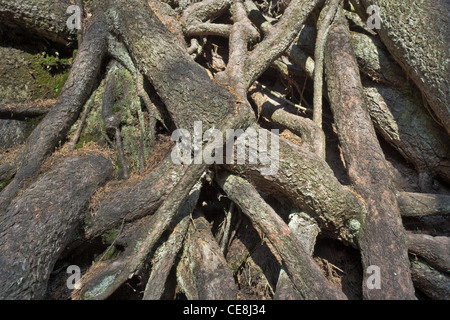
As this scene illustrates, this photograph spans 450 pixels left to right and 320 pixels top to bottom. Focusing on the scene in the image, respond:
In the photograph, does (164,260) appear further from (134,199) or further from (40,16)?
(40,16)

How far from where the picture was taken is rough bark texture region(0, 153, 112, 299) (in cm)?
199

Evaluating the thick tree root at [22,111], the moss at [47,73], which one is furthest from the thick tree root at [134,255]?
the moss at [47,73]

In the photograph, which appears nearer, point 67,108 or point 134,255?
point 134,255

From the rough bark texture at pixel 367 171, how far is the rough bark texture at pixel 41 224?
6.24ft

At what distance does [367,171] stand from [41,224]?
2.23 meters

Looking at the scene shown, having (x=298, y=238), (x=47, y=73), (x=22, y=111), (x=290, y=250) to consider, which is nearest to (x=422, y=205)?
(x=298, y=238)

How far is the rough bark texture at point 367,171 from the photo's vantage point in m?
2.21

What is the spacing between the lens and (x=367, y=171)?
8.54 feet

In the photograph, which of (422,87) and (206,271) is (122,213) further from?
(422,87)

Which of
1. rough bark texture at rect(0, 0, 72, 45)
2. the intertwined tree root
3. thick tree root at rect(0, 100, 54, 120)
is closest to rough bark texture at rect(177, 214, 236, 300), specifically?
the intertwined tree root

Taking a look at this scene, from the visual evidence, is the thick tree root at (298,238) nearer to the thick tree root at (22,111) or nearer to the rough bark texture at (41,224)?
the rough bark texture at (41,224)
